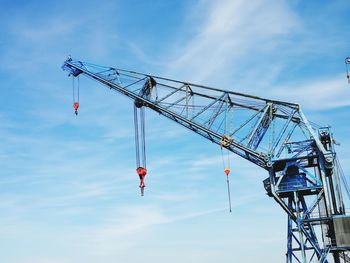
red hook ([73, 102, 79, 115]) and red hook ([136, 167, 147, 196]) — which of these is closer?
red hook ([136, 167, 147, 196])

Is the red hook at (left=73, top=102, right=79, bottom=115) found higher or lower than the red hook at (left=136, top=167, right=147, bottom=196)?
higher

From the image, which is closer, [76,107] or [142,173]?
[142,173]

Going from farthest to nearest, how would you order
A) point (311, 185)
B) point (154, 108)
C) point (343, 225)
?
1. point (154, 108)
2. point (311, 185)
3. point (343, 225)

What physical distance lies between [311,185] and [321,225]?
13.6 feet

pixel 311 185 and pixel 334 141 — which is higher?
pixel 334 141

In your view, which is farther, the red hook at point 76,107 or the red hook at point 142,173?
the red hook at point 76,107

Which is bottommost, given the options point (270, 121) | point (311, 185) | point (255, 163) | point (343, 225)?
point (343, 225)

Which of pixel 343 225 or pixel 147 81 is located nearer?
pixel 343 225

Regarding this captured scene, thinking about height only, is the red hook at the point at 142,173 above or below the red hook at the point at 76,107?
below

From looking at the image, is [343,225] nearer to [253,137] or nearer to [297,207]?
[297,207]

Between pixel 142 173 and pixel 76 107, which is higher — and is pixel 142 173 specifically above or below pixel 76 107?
below

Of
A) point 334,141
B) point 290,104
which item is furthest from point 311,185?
point 290,104

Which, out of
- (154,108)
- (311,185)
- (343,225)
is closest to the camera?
(343,225)

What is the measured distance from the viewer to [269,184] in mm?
45625
